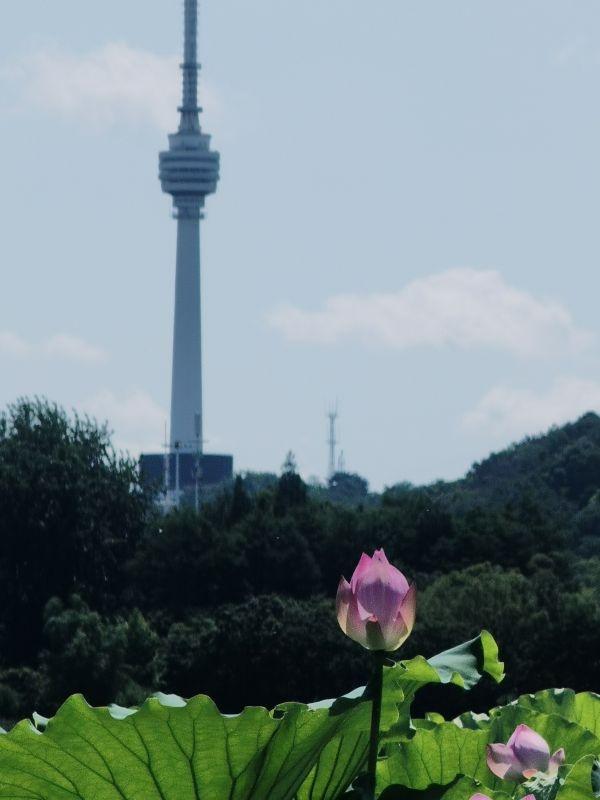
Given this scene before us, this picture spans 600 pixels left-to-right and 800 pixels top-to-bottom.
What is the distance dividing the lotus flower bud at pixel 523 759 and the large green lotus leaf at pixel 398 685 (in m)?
Result: 0.15

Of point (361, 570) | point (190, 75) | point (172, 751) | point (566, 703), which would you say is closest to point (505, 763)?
point (361, 570)

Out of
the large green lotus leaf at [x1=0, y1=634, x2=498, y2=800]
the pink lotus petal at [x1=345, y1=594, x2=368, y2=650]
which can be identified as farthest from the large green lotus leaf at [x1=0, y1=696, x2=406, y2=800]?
the pink lotus petal at [x1=345, y1=594, x2=368, y2=650]

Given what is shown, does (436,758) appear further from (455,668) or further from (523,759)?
(523,759)

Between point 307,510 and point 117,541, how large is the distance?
6.42 meters

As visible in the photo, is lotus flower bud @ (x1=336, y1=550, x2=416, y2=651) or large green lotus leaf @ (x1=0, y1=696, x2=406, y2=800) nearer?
lotus flower bud @ (x1=336, y1=550, x2=416, y2=651)

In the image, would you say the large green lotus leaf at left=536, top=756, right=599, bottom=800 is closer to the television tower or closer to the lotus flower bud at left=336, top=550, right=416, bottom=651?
the lotus flower bud at left=336, top=550, right=416, bottom=651

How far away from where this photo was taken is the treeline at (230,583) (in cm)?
5191

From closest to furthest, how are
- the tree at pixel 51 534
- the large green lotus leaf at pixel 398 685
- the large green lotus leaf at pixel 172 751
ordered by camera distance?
the large green lotus leaf at pixel 172 751 < the large green lotus leaf at pixel 398 685 < the tree at pixel 51 534

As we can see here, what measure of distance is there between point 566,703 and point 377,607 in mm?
953

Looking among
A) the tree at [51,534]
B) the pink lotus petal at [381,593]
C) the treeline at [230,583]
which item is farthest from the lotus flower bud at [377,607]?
the tree at [51,534]

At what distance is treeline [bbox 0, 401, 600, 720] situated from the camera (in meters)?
51.9

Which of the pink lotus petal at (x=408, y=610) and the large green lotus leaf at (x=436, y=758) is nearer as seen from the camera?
the pink lotus petal at (x=408, y=610)

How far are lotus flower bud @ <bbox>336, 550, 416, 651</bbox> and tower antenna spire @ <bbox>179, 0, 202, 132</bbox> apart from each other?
472 feet

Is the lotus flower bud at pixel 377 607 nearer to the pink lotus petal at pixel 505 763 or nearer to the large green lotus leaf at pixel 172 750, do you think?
the large green lotus leaf at pixel 172 750
